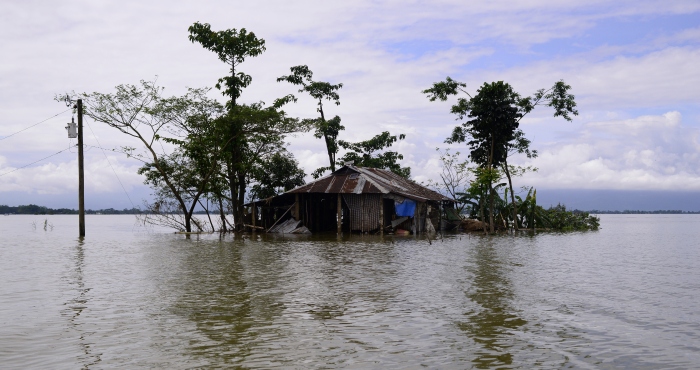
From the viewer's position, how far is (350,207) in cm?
3183

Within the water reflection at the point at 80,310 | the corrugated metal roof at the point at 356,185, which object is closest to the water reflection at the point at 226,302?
the water reflection at the point at 80,310

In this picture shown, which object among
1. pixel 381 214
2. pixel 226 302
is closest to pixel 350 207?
pixel 381 214

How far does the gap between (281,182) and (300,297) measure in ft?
84.9

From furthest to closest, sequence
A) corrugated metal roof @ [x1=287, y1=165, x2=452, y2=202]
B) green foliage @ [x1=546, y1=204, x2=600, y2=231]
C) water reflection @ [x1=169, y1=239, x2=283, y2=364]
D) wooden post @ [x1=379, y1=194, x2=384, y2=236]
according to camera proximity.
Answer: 1. green foliage @ [x1=546, y1=204, x2=600, y2=231]
2. wooden post @ [x1=379, y1=194, x2=384, y2=236]
3. corrugated metal roof @ [x1=287, y1=165, x2=452, y2=202]
4. water reflection @ [x1=169, y1=239, x2=283, y2=364]

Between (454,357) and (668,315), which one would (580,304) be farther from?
(454,357)

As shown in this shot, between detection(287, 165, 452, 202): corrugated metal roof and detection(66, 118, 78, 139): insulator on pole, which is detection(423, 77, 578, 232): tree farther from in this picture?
detection(66, 118, 78, 139): insulator on pole

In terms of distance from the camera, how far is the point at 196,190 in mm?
32688

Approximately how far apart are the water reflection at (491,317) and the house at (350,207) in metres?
15.5

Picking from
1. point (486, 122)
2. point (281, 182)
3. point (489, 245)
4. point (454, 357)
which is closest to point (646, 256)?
point (489, 245)

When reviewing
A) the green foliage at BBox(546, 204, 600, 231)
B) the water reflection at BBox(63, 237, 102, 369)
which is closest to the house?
the green foliage at BBox(546, 204, 600, 231)

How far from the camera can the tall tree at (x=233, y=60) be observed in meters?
31.9

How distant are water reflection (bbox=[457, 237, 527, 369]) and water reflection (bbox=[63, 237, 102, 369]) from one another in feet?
14.3

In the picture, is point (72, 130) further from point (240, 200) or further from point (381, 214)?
point (381, 214)

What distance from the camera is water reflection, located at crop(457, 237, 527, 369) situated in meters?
6.84
